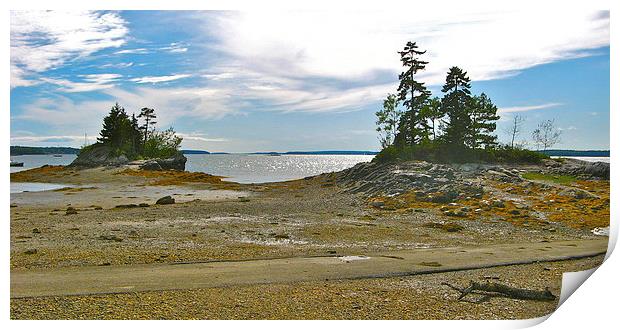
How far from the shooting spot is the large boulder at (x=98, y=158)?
50531 mm

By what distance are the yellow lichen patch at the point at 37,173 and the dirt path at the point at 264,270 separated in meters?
33.6

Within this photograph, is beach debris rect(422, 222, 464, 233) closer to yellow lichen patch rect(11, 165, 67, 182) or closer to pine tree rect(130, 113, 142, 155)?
yellow lichen patch rect(11, 165, 67, 182)

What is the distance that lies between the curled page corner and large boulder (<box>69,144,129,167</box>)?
47.8 m

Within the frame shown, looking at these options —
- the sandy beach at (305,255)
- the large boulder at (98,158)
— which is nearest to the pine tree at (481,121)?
the sandy beach at (305,255)

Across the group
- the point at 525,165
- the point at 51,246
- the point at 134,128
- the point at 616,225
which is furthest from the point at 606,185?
the point at 134,128

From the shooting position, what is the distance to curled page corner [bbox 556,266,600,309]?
957 centimetres

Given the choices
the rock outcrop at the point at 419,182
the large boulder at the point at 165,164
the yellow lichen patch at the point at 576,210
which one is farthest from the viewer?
the large boulder at the point at 165,164

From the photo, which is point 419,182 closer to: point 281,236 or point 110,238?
point 281,236

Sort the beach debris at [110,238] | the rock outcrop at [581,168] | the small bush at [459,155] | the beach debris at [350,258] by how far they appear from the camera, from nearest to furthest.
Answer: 1. the beach debris at [350,258]
2. the beach debris at [110,238]
3. the rock outcrop at [581,168]
4. the small bush at [459,155]

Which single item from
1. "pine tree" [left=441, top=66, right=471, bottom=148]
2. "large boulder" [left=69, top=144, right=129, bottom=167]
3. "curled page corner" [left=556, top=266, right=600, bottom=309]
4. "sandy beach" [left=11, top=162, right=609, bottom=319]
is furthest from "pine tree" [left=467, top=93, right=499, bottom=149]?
"large boulder" [left=69, top=144, right=129, bottom=167]

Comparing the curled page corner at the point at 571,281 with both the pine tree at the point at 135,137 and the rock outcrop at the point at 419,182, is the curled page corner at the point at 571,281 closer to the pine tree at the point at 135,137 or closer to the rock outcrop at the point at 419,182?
the rock outcrop at the point at 419,182

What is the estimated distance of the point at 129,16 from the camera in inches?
476

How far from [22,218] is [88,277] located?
1074 cm

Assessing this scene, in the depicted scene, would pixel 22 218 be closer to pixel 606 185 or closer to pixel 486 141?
pixel 606 185
